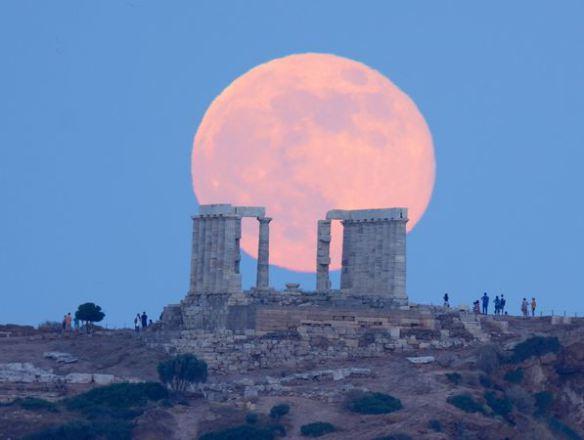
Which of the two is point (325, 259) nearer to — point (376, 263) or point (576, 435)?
point (376, 263)

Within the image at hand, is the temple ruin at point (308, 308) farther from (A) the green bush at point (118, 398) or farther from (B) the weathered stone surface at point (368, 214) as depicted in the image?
(A) the green bush at point (118, 398)

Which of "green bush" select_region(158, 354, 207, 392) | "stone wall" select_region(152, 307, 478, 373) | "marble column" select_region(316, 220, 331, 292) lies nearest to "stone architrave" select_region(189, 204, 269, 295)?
"marble column" select_region(316, 220, 331, 292)

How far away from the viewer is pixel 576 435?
92.8 meters

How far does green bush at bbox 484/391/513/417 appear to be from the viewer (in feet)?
294

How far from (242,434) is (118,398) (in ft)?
22.9

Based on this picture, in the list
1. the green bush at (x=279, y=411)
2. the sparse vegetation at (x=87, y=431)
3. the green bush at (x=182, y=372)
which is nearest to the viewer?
the sparse vegetation at (x=87, y=431)

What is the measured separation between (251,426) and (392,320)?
638 inches

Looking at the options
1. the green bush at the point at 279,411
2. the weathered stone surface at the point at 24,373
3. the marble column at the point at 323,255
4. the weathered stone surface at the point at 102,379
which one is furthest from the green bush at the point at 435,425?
the marble column at the point at 323,255

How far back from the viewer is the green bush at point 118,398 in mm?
88438

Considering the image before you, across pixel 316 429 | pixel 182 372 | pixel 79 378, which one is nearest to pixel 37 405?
pixel 79 378

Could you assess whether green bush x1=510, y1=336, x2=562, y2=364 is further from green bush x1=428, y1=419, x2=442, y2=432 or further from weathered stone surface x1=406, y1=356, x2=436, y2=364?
green bush x1=428, y1=419, x2=442, y2=432

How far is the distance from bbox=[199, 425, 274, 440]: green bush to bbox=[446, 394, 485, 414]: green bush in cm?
782

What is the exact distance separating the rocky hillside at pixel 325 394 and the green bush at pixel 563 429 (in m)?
0.07

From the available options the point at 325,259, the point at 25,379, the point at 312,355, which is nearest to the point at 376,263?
the point at 325,259
